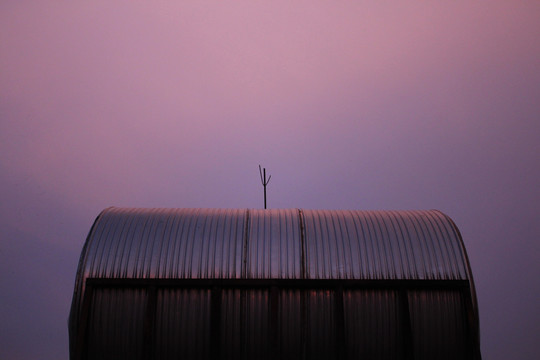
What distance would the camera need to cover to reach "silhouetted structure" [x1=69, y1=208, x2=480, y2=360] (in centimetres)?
1322

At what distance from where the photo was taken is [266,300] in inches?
529

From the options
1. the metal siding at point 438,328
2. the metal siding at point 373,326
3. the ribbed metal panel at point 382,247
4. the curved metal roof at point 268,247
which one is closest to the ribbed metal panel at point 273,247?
the curved metal roof at point 268,247

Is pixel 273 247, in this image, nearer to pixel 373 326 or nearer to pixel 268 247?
pixel 268 247

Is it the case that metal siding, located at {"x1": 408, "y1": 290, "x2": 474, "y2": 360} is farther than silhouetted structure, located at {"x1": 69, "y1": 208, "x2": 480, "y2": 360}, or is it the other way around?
metal siding, located at {"x1": 408, "y1": 290, "x2": 474, "y2": 360}

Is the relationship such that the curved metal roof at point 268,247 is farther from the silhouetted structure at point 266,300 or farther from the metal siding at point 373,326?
the metal siding at point 373,326

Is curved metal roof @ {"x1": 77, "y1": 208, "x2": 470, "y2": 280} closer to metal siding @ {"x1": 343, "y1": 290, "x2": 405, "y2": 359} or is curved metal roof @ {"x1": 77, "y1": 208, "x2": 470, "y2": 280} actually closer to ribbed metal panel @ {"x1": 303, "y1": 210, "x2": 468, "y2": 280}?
ribbed metal panel @ {"x1": 303, "y1": 210, "x2": 468, "y2": 280}

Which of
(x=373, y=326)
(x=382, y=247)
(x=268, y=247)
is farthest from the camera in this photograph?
(x=382, y=247)

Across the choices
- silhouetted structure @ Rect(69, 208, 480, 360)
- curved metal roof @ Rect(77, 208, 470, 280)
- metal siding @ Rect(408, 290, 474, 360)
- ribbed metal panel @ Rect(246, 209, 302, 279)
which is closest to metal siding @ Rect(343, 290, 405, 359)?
silhouetted structure @ Rect(69, 208, 480, 360)

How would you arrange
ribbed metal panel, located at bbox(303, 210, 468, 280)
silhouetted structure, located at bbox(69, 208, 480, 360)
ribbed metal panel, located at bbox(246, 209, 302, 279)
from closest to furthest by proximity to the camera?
1. silhouetted structure, located at bbox(69, 208, 480, 360)
2. ribbed metal panel, located at bbox(246, 209, 302, 279)
3. ribbed metal panel, located at bbox(303, 210, 468, 280)

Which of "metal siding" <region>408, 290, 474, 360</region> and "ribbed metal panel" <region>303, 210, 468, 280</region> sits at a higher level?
"ribbed metal panel" <region>303, 210, 468, 280</region>

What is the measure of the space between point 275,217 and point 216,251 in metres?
2.26

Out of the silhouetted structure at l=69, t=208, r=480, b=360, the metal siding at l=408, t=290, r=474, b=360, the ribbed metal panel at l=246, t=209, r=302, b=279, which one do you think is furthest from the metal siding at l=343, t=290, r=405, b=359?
the ribbed metal panel at l=246, t=209, r=302, b=279

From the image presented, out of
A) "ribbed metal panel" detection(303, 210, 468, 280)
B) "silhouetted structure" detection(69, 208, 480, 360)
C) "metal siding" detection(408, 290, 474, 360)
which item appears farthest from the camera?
"ribbed metal panel" detection(303, 210, 468, 280)

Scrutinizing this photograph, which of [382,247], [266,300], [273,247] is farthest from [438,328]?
[273,247]
